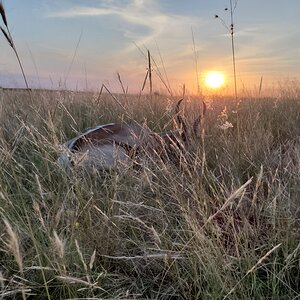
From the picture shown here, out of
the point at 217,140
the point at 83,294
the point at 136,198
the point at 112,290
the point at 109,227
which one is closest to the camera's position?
the point at 83,294

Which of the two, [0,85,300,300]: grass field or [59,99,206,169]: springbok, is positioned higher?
[59,99,206,169]: springbok

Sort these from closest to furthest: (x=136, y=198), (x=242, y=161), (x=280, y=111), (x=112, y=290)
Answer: (x=112, y=290), (x=136, y=198), (x=242, y=161), (x=280, y=111)

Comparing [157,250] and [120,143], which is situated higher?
[120,143]

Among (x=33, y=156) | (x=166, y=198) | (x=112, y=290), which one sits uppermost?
(x=33, y=156)

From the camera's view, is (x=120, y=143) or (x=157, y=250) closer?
(x=157, y=250)

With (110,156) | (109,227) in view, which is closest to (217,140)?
(110,156)

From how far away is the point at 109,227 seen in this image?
1.41 m

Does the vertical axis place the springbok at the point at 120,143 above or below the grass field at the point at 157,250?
above

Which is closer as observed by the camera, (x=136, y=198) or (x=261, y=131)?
(x=136, y=198)

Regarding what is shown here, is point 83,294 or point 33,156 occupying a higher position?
point 33,156

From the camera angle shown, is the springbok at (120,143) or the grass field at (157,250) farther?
the springbok at (120,143)

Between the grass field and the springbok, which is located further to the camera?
the springbok

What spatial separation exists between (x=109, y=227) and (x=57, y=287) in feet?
0.91

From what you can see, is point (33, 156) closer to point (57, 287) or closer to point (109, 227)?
point (109, 227)
